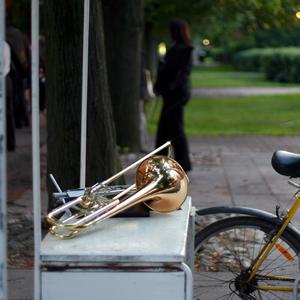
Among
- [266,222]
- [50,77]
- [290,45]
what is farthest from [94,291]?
[290,45]

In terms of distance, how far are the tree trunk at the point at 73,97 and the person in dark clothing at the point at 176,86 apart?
124 inches

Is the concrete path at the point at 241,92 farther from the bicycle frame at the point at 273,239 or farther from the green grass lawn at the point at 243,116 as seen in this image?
the bicycle frame at the point at 273,239

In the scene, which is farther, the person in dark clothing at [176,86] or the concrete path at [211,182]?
the person in dark clothing at [176,86]

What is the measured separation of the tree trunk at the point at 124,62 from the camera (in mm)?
12383

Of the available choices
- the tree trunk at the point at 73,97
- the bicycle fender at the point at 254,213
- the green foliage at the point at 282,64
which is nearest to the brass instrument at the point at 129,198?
the bicycle fender at the point at 254,213

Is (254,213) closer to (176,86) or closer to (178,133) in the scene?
(176,86)

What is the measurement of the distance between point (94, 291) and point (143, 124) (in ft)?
33.7

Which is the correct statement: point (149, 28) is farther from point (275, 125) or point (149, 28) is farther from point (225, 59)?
point (225, 59)

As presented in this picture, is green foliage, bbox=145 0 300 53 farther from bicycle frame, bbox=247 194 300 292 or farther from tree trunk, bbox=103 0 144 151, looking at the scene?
bicycle frame, bbox=247 194 300 292

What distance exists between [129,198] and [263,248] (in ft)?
3.39

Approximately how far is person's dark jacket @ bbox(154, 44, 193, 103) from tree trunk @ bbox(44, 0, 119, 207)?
313 cm

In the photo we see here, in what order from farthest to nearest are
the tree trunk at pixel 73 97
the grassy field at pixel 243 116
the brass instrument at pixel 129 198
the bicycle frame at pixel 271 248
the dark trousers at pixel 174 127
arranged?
the grassy field at pixel 243 116 → the dark trousers at pixel 174 127 → the tree trunk at pixel 73 97 → the bicycle frame at pixel 271 248 → the brass instrument at pixel 129 198

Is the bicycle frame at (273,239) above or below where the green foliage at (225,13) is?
above

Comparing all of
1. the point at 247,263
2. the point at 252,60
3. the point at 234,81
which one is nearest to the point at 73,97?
the point at 247,263
